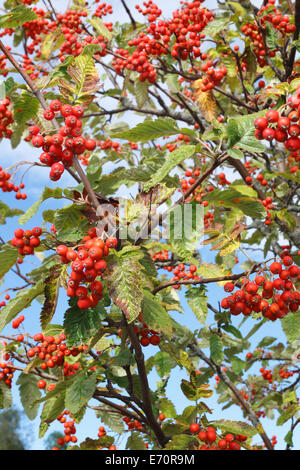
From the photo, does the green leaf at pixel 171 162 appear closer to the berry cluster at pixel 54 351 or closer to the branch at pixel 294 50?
the berry cluster at pixel 54 351

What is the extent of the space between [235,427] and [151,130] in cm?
220

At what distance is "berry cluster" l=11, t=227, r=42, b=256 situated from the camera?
8.33 ft

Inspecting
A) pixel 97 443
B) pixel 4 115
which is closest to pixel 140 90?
pixel 4 115

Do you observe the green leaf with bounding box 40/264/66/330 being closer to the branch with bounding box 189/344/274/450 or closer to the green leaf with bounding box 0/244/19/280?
the green leaf with bounding box 0/244/19/280

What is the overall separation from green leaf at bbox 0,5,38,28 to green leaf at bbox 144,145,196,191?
1.81m

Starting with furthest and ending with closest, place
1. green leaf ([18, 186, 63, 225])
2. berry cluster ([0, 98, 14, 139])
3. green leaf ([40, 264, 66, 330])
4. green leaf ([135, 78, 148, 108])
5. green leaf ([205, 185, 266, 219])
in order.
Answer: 1. green leaf ([135, 78, 148, 108])
2. berry cluster ([0, 98, 14, 139])
3. green leaf ([18, 186, 63, 225])
4. green leaf ([205, 185, 266, 219])
5. green leaf ([40, 264, 66, 330])

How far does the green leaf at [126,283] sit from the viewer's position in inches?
80.6

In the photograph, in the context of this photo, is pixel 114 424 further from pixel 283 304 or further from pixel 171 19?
pixel 171 19

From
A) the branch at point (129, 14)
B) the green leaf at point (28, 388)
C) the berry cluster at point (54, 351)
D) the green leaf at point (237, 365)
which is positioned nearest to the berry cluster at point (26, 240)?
the berry cluster at point (54, 351)

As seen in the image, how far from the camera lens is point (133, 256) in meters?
2.17

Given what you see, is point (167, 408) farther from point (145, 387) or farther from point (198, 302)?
point (198, 302)

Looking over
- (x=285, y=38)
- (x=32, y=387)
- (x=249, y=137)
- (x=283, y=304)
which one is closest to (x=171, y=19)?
(x=285, y=38)

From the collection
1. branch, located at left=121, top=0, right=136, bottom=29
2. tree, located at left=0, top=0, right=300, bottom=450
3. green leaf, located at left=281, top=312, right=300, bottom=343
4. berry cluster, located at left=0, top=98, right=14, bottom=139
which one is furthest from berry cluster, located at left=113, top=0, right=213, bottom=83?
green leaf, located at left=281, top=312, right=300, bottom=343

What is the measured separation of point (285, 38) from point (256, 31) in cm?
71
